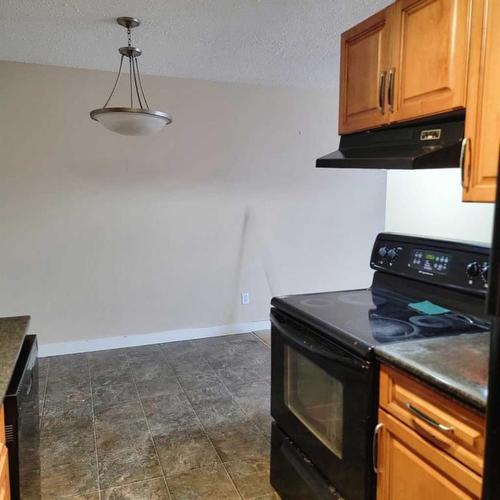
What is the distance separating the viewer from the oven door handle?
146cm

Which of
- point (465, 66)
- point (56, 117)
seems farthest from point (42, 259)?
point (465, 66)

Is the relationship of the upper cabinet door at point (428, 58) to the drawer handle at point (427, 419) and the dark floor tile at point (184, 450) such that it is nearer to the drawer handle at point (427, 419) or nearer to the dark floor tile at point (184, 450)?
the drawer handle at point (427, 419)

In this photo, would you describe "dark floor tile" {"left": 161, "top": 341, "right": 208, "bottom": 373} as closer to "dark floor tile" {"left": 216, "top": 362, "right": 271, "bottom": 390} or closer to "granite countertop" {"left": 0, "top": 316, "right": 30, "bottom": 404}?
"dark floor tile" {"left": 216, "top": 362, "right": 271, "bottom": 390}

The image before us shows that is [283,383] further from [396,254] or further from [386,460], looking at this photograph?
[396,254]

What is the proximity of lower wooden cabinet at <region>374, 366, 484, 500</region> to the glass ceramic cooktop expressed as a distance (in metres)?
0.18

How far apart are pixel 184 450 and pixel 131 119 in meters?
1.82

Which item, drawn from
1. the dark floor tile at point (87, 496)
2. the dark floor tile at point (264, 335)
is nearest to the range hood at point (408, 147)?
the dark floor tile at point (87, 496)

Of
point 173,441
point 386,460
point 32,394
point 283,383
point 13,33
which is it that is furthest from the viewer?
point 13,33

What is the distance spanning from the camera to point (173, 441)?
8.28 ft

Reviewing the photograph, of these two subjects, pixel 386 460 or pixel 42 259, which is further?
pixel 42 259

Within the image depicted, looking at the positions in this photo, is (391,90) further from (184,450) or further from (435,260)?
(184,450)

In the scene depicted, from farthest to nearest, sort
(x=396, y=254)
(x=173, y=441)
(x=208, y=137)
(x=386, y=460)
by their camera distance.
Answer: (x=208, y=137), (x=173, y=441), (x=396, y=254), (x=386, y=460)

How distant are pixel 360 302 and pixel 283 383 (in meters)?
0.48

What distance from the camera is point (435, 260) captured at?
1.89m
